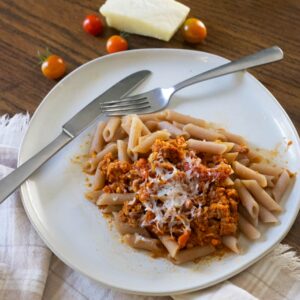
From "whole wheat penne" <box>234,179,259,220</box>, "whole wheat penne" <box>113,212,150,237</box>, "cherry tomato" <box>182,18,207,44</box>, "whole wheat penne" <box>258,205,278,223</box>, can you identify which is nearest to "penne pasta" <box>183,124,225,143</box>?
"whole wheat penne" <box>234,179,259,220</box>

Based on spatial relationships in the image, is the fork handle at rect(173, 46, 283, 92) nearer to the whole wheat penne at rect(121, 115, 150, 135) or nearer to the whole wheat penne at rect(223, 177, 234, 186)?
the whole wheat penne at rect(121, 115, 150, 135)

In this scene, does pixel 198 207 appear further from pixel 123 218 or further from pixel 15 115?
pixel 15 115

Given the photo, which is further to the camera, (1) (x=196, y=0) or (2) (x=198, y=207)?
Result: (1) (x=196, y=0)

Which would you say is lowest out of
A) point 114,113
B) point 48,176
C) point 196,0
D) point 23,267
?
point 23,267

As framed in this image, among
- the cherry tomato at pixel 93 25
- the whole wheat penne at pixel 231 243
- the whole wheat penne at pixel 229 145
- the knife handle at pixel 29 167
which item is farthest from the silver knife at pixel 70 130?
the whole wheat penne at pixel 231 243

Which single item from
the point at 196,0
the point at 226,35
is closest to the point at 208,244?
the point at 226,35

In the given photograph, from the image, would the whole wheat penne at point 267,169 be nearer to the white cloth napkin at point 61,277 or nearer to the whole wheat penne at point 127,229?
the white cloth napkin at point 61,277

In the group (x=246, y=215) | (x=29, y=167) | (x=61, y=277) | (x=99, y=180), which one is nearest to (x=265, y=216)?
(x=246, y=215)

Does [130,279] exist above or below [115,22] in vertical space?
below
